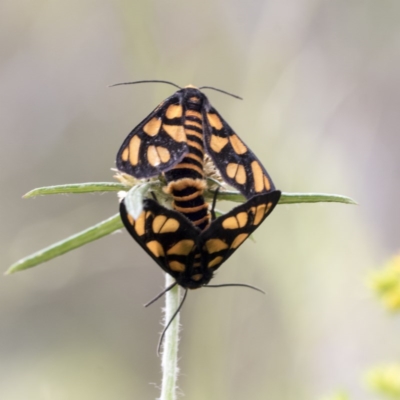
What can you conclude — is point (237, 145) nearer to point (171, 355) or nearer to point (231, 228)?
point (231, 228)

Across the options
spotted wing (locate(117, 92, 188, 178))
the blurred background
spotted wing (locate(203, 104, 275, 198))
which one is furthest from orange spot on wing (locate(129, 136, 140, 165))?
the blurred background

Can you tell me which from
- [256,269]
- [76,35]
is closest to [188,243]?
[256,269]

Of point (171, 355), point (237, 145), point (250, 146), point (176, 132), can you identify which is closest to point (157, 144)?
point (176, 132)

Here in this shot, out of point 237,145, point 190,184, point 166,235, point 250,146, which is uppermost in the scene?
point 250,146

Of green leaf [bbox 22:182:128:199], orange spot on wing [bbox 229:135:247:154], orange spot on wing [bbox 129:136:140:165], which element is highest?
orange spot on wing [bbox 229:135:247:154]

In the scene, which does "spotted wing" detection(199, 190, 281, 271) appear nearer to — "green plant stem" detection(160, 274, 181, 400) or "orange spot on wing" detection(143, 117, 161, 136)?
"green plant stem" detection(160, 274, 181, 400)
